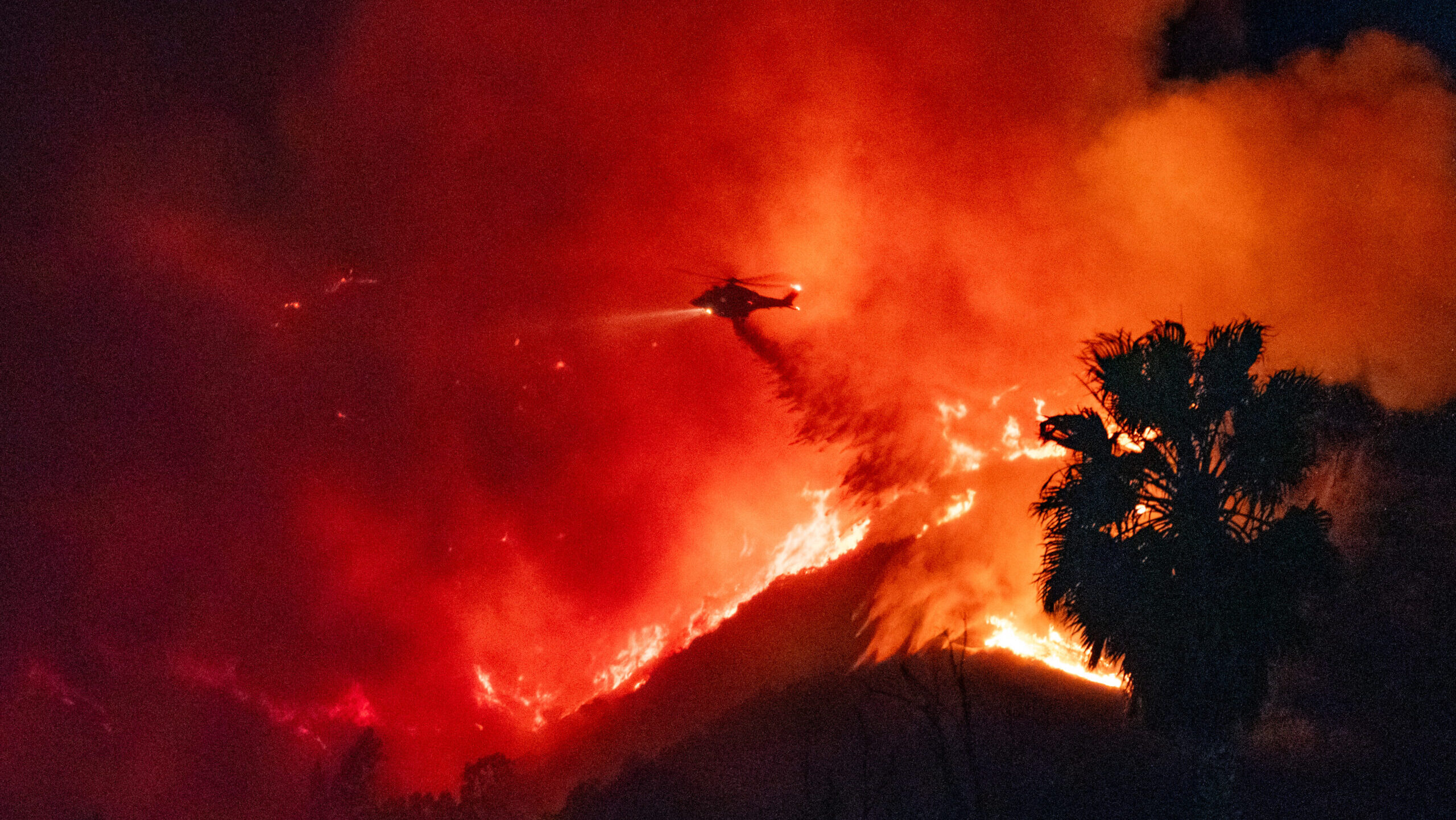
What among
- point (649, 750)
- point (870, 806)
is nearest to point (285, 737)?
point (649, 750)

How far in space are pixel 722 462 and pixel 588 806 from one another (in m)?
17.7

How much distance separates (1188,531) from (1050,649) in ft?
40.5

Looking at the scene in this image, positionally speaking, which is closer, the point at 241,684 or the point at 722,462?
the point at 722,462

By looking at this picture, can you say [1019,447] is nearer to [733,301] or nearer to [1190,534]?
[733,301]

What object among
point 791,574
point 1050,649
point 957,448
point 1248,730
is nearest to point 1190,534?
point 1248,730

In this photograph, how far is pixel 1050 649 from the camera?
23500 millimetres

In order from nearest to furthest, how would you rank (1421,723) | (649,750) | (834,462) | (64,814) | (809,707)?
(1421,723) < (809,707) < (649,750) < (834,462) < (64,814)

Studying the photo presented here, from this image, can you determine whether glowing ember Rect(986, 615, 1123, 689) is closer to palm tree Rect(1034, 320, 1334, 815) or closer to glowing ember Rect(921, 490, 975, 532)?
glowing ember Rect(921, 490, 975, 532)

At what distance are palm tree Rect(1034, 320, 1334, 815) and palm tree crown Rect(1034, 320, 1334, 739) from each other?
0.06 ft

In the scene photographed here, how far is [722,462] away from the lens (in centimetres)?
Result: 3900

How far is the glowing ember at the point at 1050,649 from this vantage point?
69.8ft

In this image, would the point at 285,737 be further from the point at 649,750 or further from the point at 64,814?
the point at 649,750

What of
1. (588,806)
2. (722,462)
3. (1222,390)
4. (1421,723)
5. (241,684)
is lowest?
(1421,723)

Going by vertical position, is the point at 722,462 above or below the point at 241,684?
above
